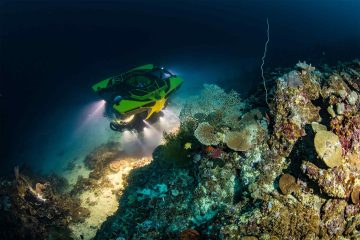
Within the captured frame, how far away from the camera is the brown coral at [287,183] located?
5570mm

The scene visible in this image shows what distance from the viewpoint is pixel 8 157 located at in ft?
41.8

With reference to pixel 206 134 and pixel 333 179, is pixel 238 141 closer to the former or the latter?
pixel 206 134

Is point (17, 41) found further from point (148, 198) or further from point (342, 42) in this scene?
point (342, 42)

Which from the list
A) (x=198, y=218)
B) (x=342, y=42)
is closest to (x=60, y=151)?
(x=198, y=218)

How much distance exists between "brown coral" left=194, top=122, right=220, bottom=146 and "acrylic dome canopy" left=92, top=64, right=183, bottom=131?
407 centimetres

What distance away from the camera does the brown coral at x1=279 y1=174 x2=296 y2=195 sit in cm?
557

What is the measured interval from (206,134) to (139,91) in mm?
4601

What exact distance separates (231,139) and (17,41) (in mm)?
18013

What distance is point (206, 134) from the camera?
6438mm

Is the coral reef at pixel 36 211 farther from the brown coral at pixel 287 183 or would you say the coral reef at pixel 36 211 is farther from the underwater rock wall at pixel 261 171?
the brown coral at pixel 287 183

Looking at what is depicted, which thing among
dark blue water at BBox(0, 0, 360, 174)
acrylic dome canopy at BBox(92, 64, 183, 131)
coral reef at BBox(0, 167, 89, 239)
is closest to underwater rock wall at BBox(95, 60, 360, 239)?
coral reef at BBox(0, 167, 89, 239)

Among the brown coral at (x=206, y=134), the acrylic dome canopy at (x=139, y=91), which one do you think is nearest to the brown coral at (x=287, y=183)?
the brown coral at (x=206, y=134)

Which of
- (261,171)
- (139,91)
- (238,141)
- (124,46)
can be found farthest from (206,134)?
(124,46)

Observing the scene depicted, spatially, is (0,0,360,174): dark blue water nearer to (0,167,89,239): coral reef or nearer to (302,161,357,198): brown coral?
(0,167,89,239): coral reef
